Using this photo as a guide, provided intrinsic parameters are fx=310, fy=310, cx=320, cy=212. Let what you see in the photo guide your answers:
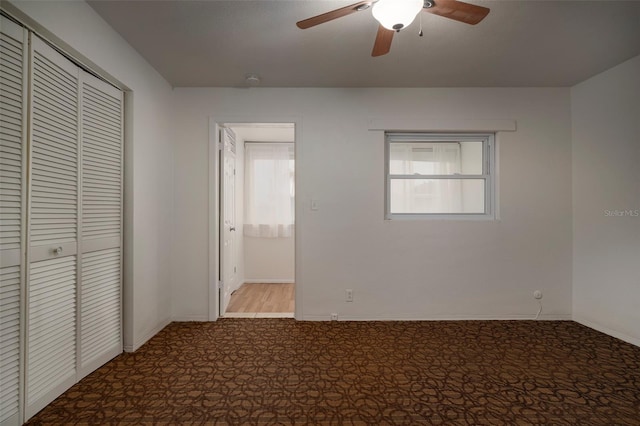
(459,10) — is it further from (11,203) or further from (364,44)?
(11,203)

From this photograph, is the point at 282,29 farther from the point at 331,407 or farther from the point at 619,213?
the point at 619,213

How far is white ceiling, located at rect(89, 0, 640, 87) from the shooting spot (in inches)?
77.8

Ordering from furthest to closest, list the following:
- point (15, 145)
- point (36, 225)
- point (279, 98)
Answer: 1. point (279, 98)
2. point (36, 225)
3. point (15, 145)

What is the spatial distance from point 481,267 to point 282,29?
2893 millimetres

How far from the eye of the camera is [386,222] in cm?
324

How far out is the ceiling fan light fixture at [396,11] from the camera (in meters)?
1.44

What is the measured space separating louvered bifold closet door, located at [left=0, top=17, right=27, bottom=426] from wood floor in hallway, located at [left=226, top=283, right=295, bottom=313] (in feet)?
6.94

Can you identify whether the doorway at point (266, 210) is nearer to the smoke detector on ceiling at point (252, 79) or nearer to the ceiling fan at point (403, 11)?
the smoke detector on ceiling at point (252, 79)

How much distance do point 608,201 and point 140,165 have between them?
421 cm

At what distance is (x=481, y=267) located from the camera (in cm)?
324

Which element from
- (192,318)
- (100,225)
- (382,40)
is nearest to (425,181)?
(382,40)

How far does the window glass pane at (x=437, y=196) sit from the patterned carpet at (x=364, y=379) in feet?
4.00

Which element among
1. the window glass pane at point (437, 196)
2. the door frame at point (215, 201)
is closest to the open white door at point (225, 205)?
the door frame at point (215, 201)

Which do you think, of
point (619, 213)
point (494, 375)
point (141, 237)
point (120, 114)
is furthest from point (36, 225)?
point (619, 213)
